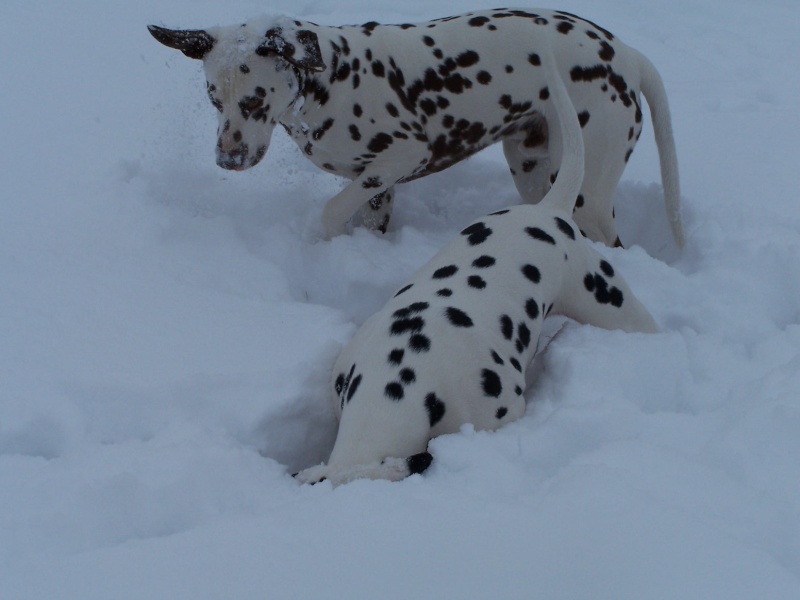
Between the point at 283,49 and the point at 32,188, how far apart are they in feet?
4.85

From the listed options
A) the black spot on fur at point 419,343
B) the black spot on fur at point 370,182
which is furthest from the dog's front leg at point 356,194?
the black spot on fur at point 419,343

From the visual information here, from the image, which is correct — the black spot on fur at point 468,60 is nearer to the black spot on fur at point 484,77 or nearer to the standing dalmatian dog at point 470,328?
the black spot on fur at point 484,77

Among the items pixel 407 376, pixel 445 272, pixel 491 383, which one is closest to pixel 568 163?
pixel 445 272

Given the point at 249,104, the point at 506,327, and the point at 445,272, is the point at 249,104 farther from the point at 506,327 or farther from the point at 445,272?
the point at 506,327

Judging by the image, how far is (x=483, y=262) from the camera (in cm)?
280

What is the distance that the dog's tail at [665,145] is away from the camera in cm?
393

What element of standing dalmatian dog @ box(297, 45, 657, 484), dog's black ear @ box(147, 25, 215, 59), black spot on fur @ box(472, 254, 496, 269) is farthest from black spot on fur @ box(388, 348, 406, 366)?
dog's black ear @ box(147, 25, 215, 59)

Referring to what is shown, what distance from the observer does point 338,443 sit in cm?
229

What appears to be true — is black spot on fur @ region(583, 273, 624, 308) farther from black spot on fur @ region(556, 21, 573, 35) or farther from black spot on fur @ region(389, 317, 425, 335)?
black spot on fur @ region(556, 21, 573, 35)

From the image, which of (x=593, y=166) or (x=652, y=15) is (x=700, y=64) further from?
(x=593, y=166)

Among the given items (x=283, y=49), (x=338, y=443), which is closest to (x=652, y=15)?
(x=283, y=49)

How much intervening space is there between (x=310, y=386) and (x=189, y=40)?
1.58 m

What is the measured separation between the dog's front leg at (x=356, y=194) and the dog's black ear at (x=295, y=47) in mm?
602

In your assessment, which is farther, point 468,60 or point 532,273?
point 468,60
